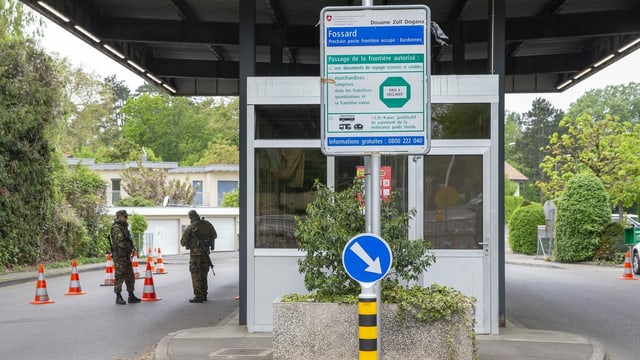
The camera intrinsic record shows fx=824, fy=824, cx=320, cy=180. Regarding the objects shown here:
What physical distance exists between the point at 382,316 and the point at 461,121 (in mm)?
4228

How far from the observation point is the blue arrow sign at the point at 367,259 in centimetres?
684

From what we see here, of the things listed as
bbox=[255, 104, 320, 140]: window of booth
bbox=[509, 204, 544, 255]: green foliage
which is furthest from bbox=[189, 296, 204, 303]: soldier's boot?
bbox=[509, 204, 544, 255]: green foliage

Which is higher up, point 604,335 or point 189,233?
point 189,233

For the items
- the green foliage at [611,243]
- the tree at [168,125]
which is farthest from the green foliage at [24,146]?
the tree at [168,125]

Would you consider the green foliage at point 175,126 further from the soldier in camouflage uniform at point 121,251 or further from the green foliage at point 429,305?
the green foliage at point 429,305

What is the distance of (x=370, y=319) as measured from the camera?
22.7 ft

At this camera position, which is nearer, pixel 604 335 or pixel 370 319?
pixel 370 319

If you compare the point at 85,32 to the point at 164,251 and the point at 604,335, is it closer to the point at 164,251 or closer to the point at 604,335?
the point at 604,335

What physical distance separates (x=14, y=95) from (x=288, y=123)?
56.0 ft

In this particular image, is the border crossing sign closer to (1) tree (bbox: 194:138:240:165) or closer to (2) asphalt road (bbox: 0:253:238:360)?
(2) asphalt road (bbox: 0:253:238:360)

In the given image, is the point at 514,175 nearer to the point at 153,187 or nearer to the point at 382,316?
the point at 153,187

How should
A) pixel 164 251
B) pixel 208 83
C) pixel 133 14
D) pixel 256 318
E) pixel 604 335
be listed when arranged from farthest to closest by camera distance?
pixel 164 251, pixel 208 83, pixel 133 14, pixel 604 335, pixel 256 318

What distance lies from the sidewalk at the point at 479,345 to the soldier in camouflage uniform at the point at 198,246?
438cm

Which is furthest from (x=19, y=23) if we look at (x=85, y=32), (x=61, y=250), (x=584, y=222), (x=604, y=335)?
(x=604, y=335)
